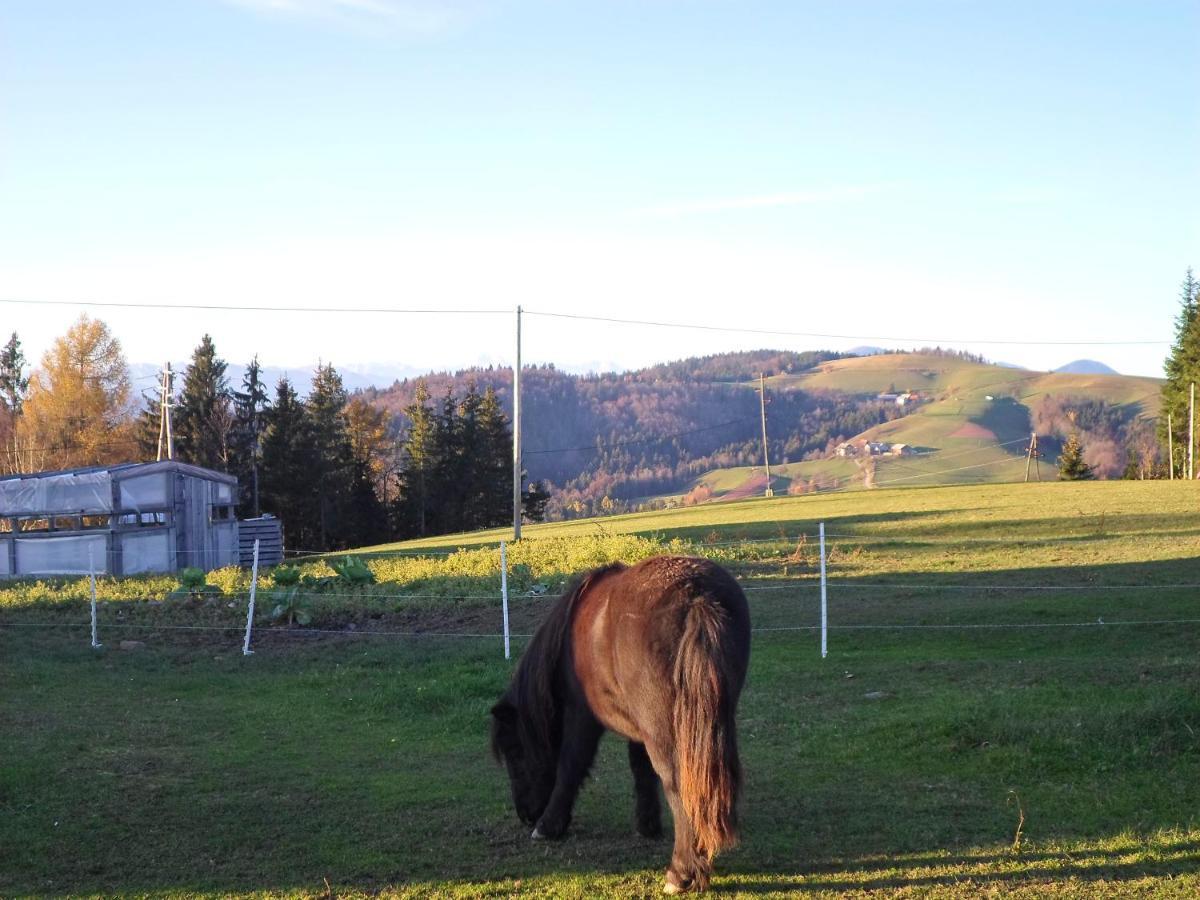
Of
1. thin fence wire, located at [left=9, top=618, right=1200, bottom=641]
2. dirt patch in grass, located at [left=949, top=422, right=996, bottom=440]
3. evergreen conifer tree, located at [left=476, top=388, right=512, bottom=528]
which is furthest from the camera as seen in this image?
dirt patch in grass, located at [left=949, top=422, right=996, bottom=440]

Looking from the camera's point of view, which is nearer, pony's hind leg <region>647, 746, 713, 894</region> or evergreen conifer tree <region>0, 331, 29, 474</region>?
pony's hind leg <region>647, 746, 713, 894</region>

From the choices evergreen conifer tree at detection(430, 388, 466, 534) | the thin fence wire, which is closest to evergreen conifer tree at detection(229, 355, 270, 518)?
evergreen conifer tree at detection(430, 388, 466, 534)

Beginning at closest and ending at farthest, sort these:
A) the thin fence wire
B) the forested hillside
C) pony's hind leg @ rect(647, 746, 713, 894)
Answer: pony's hind leg @ rect(647, 746, 713, 894), the thin fence wire, the forested hillside

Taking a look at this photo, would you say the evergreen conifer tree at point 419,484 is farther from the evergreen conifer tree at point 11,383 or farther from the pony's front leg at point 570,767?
the pony's front leg at point 570,767

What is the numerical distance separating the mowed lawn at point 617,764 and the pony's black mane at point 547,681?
55 cm

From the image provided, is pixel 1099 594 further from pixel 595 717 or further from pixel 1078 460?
pixel 1078 460

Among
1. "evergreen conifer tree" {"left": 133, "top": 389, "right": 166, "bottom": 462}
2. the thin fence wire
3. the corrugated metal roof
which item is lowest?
the thin fence wire

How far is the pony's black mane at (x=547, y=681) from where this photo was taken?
5973mm

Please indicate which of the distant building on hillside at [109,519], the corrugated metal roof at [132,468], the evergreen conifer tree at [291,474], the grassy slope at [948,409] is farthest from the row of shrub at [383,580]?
the grassy slope at [948,409]

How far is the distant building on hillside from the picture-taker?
24562mm

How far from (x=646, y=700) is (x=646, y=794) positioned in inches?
39.6

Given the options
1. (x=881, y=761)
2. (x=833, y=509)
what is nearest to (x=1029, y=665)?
(x=881, y=761)

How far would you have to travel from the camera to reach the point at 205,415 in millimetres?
51469

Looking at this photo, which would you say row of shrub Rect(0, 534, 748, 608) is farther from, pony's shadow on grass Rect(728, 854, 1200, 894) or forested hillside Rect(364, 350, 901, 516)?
forested hillside Rect(364, 350, 901, 516)
